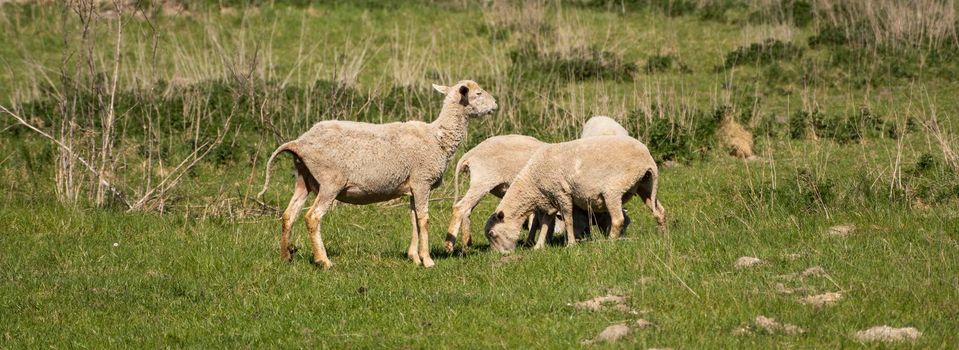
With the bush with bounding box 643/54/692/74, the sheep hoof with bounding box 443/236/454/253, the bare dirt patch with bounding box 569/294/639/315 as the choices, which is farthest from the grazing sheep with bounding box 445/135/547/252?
the bush with bounding box 643/54/692/74

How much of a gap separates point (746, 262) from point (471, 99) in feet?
10.6

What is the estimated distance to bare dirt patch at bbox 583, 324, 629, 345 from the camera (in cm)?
806

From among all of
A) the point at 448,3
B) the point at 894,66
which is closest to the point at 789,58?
the point at 894,66

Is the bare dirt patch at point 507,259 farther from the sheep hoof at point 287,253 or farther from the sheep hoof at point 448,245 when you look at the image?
the sheep hoof at point 287,253

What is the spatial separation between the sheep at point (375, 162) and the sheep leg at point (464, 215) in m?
0.36

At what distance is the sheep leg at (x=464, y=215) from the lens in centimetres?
1207

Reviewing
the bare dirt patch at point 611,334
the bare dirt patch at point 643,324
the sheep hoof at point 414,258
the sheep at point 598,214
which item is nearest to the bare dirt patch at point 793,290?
the bare dirt patch at point 643,324

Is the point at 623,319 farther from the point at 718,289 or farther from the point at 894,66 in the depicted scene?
the point at 894,66

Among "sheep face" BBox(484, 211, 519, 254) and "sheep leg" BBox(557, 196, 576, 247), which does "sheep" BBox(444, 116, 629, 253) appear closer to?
"sheep face" BBox(484, 211, 519, 254)

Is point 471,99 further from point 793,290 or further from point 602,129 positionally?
point 793,290

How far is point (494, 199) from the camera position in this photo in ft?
49.3

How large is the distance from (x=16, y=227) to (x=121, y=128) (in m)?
5.33

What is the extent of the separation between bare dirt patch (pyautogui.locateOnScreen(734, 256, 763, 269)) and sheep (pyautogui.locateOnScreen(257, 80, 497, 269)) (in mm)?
2680

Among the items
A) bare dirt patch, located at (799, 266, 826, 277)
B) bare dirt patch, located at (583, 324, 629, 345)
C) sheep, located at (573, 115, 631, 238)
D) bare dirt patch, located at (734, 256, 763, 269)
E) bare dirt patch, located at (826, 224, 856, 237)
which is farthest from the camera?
sheep, located at (573, 115, 631, 238)
